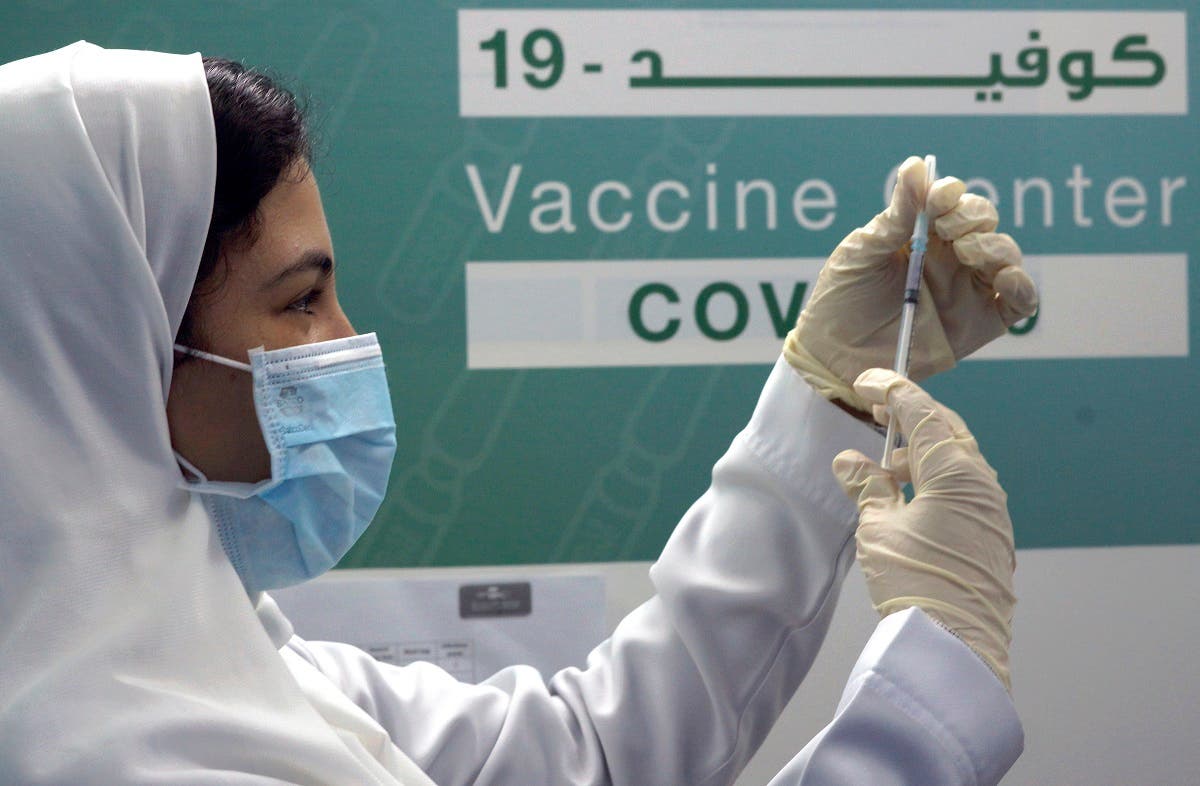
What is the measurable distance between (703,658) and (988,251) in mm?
502

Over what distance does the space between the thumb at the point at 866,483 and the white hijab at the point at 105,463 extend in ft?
1.69

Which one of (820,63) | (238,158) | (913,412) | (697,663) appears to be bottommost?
(697,663)

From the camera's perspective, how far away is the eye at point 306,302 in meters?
1.03

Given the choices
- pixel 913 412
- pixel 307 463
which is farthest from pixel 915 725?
pixel 307 463

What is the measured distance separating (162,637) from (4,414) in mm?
192

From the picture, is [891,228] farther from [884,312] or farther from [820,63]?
[820,63]

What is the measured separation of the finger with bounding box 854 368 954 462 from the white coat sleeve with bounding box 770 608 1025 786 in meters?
0.17

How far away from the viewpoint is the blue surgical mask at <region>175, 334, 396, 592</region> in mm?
1001

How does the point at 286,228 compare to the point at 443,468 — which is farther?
the point at 443,468

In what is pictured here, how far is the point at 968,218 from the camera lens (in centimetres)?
114

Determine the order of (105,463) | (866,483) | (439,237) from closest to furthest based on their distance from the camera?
1. (105,463)
2. (866,483)
3. (439,237)

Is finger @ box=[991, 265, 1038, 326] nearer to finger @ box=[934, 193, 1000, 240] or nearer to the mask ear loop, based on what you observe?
finger @ box=[934, 193, 1000, 240]

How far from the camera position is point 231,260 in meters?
0.98

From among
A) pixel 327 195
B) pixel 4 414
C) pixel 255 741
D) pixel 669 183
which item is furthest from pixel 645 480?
pixel 4 414
